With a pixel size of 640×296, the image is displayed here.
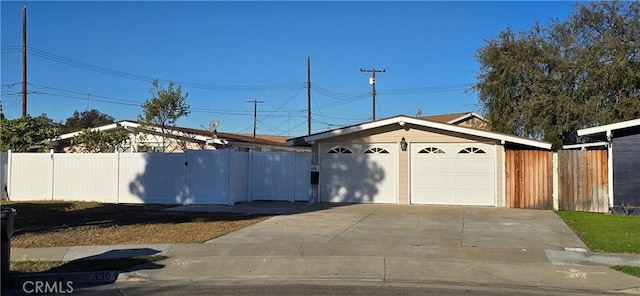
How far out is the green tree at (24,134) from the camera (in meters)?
23.0

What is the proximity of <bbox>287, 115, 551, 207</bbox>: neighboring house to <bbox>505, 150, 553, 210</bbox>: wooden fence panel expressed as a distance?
0.84ft

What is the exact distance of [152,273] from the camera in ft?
28.0

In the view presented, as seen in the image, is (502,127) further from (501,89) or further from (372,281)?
(372,281)

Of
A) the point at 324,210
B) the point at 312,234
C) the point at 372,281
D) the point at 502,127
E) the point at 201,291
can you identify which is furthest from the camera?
the point at 502,127

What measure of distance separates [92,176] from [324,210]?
29.8 ft

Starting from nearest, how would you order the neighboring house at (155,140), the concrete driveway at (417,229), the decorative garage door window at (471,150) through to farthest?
the concrete driveway at (417,229)
the decorative garage door window at (471,150)
the neighboring house at (155,140)

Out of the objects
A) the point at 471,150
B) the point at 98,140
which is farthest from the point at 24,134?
the point at 471,150

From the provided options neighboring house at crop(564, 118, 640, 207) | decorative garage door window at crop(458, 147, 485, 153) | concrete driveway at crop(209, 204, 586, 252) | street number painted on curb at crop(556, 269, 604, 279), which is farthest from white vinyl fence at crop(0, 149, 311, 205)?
street number painted on curb at crop(556, 269, 604, 279)

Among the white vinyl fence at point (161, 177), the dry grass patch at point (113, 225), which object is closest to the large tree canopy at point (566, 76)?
the white vinyl fence at point (161, 177)

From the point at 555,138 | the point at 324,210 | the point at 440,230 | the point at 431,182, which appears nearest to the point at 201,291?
the point at 440,230

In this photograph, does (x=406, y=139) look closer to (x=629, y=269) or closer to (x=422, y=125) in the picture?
(x=422, y=125)

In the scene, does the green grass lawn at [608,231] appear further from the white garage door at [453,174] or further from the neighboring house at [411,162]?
the neighboring house at [411,162]

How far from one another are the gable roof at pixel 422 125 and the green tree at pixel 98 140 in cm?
850

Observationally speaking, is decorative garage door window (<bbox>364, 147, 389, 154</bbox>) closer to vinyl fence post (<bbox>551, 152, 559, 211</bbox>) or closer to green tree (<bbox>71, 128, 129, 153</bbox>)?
vinyl fence post (<bbox>551, 152, 559, 211</bbox>)
